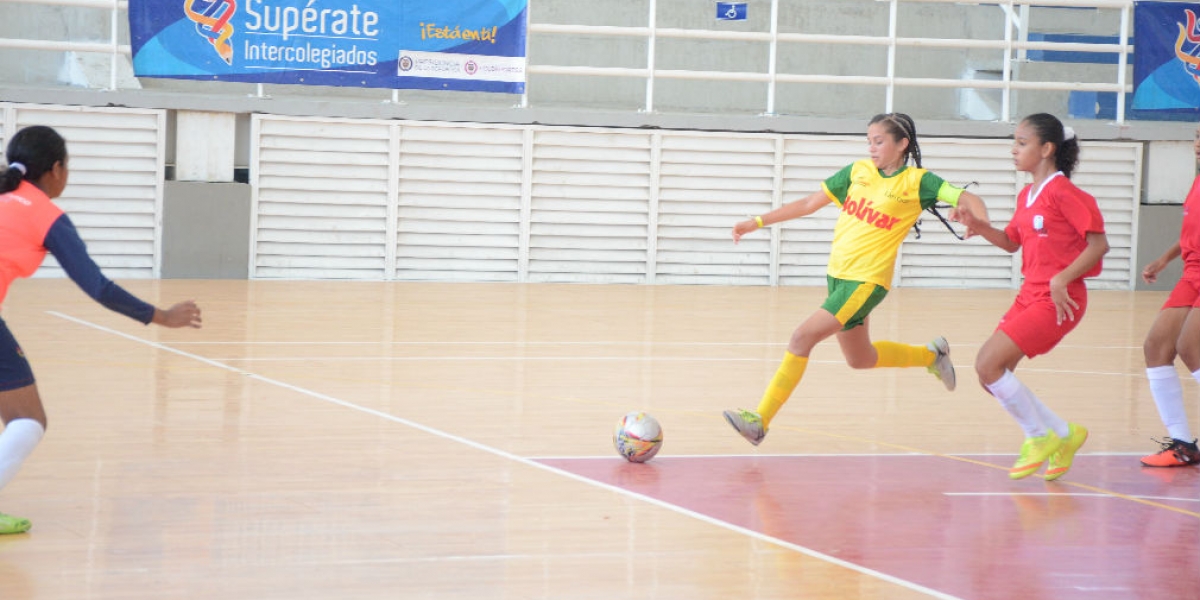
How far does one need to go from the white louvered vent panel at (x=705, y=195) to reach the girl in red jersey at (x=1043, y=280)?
36.0 ft

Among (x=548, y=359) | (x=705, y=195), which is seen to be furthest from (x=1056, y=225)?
(x=705, y=195)

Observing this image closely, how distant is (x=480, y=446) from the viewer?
682 cm

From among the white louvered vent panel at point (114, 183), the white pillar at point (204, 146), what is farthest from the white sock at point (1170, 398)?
the white louvered vent panel at point (114, 183)

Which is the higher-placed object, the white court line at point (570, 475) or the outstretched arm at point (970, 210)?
Result: the outstretched arm at point (970, 210)

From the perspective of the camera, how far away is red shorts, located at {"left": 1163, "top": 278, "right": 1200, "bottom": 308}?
6934 mm

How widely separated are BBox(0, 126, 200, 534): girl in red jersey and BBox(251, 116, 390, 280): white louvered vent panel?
11564 millimetres

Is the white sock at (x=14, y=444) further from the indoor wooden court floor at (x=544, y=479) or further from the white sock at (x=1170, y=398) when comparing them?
the white sock at (x=1170, y=398)

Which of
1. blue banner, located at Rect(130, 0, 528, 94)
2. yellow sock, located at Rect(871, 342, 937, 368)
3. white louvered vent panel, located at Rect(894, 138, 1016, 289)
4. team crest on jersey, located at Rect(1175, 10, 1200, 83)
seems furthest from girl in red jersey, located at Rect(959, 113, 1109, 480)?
team crest on jersey, located at Rect(1175, 10, 1200, 83)

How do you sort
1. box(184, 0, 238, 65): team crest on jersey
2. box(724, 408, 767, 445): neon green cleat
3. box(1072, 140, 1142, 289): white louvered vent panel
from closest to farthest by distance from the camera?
box(724, 408, 767, 445): neon green cleat → box(184, 0, 238, 65): team crest on jersey → box(1072, 140, 1142, 289): white louvered vent panel

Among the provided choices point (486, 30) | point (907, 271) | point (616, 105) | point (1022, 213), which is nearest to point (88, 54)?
point (486, 30)

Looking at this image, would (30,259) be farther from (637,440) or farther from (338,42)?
(338,42)

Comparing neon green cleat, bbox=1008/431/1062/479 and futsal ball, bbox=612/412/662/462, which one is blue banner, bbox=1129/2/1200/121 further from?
futsal ball, bbox=612/412/662/462

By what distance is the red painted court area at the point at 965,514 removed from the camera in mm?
4715

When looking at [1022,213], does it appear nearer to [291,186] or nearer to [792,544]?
[792,544]
